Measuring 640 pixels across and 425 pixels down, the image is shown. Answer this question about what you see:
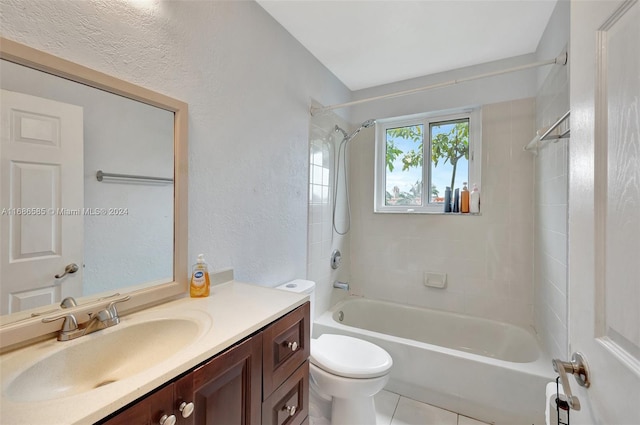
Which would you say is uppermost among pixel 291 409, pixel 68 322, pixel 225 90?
pixel 225 90

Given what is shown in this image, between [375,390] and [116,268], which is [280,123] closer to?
[116,268]

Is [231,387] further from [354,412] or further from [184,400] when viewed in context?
[354,412]

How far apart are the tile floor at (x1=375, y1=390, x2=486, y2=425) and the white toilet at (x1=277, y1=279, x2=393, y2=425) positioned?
0.80 ft

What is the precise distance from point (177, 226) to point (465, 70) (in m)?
2.45

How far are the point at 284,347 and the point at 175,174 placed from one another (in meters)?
0.81

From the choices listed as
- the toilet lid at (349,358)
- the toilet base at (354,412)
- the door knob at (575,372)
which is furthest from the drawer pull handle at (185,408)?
the toilet base at (354,412)

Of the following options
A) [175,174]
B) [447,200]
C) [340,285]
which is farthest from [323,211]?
[175,174]

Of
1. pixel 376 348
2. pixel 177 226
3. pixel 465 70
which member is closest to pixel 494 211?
pixel 465 70

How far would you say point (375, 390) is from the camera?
1.39 m

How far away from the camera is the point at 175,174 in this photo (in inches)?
43.3

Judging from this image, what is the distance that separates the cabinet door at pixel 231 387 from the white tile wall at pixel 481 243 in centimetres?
189

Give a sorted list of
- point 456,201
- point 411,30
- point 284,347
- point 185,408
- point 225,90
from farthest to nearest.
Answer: point 456,201, point 411,30, point 225,90, point 284,347, point 185,408

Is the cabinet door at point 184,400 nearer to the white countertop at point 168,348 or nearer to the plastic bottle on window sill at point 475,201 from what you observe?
the white countertop at point 168,348

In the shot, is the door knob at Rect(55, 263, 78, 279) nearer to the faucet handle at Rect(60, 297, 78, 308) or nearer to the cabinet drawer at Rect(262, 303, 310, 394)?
the faucet handle at Rect(60, 297, 78, 308)
